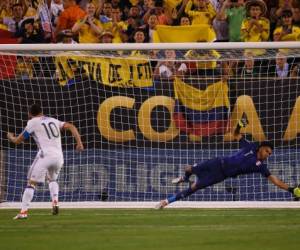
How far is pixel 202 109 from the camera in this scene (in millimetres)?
19578

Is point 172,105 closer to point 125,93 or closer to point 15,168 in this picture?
point 125,93

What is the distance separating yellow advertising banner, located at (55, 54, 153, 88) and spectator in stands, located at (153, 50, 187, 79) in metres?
0.25

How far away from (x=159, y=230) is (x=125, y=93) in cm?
517

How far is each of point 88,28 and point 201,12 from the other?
2457 millimetres

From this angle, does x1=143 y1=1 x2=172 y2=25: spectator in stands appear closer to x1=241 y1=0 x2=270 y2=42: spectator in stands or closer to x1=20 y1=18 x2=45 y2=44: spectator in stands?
x1=241 y1=0 x2=270 y2=42: spectator in stands

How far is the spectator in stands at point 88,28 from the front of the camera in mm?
22891

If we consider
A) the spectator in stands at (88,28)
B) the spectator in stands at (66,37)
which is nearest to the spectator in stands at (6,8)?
the spectator in stands at (66,37)

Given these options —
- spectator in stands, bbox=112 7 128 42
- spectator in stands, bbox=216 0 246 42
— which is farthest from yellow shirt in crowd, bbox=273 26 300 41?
spectator in stands, bbox=112 7 128 42

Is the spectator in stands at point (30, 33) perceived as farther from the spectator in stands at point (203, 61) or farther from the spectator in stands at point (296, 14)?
the spectator in stands at point (296, 14)

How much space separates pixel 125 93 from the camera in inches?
780

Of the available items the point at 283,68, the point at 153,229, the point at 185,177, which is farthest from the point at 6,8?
the point at 153,229

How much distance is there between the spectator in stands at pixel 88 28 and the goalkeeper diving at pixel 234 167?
17.9 ft

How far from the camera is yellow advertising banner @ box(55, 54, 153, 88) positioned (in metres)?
19.8

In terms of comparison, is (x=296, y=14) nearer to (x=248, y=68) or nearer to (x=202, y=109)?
(x=248, y=68)
